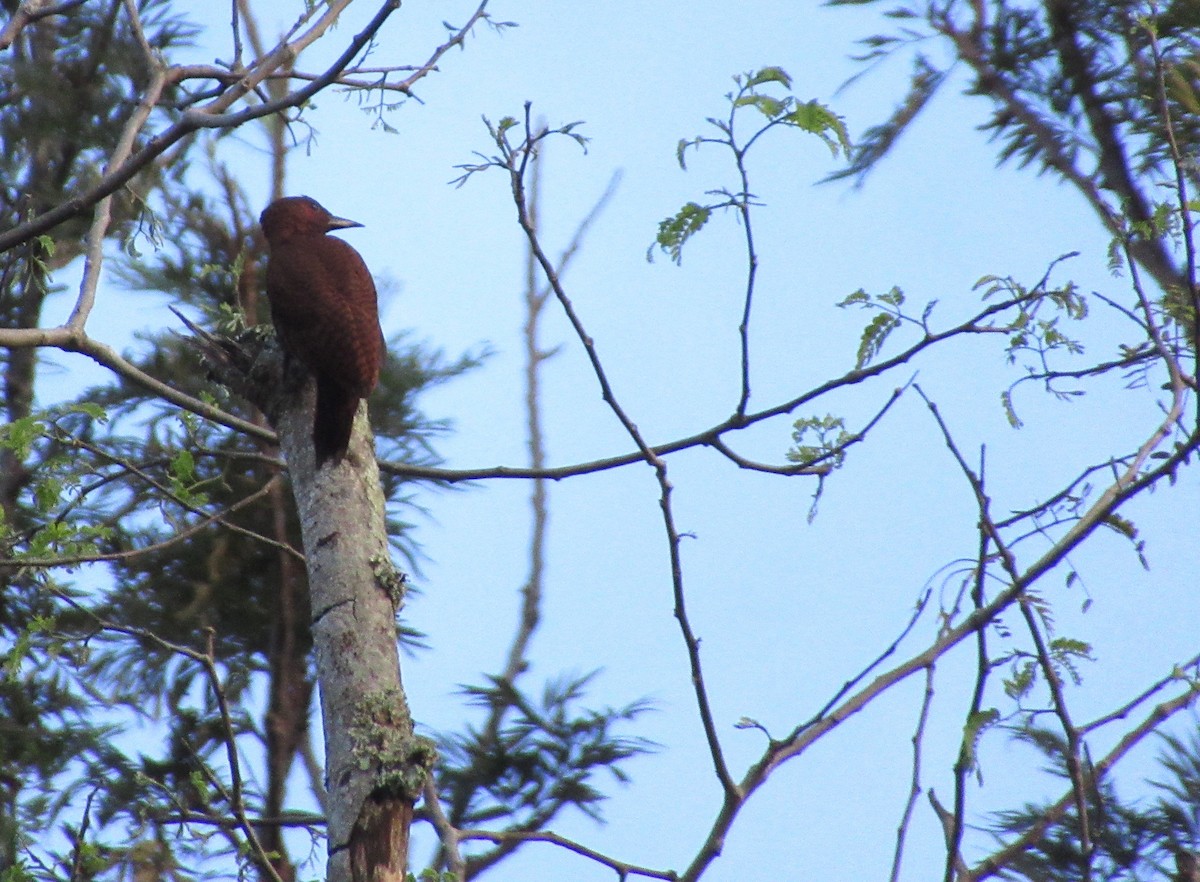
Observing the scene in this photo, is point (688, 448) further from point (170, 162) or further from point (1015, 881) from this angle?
point (170, 162)

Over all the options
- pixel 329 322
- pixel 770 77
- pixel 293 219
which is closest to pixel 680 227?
pixel 770 77

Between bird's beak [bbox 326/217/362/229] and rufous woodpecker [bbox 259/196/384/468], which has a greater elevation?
bird's beak [bbox 326/217/362/229]

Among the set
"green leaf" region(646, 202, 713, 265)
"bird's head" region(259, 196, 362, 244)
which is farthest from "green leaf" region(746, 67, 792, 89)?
"bird's head" region(259, 196, 362, 244)

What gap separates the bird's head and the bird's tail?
1394mm

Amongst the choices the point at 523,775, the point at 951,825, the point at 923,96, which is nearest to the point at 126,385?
the point at 523,775

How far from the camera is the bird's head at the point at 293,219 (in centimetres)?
415

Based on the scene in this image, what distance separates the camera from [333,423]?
108 inches

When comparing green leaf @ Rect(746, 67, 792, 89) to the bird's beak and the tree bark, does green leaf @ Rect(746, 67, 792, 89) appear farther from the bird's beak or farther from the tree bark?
the bird's beak

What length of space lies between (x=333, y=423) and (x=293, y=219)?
1.63 metres

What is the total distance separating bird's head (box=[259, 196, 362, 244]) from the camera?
13.6 feet

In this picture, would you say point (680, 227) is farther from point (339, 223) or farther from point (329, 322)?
point (339, 223)

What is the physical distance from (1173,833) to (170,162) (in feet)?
10.9

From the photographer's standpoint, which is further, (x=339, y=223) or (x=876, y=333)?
(x=339, y=223)

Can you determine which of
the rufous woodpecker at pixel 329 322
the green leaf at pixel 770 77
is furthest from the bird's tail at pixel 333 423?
the green leaf at pixel 770 77
